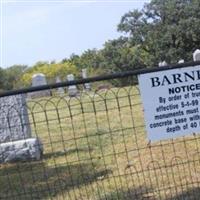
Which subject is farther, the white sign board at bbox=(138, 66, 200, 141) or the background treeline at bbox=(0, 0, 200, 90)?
the background treeline at bbox=(0, 0, 200, 90)

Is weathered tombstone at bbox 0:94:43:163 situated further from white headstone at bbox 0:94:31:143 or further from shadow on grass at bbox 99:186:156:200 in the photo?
shadow on grass at bbox 99:186:156:200

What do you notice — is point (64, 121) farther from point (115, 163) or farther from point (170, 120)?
point (170, 120)

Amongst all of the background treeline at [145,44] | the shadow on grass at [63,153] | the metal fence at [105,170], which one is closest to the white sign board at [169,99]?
the metal fence at [105,170]

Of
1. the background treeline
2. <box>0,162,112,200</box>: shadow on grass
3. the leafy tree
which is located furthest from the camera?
the background treeline

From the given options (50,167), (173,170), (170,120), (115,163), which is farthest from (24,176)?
(170,120)

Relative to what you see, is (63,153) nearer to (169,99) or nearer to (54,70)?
(169,99)

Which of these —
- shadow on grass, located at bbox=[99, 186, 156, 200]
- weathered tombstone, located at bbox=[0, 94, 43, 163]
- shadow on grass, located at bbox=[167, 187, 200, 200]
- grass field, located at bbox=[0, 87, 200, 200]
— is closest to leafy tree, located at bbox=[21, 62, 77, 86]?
weathered tombstone, located at bbox=[0, 94, 43, 163]

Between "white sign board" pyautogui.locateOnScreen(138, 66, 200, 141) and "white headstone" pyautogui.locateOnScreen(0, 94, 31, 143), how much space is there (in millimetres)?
4189

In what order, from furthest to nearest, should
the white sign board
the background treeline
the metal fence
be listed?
the background treeline, the metal fence, the white sign board

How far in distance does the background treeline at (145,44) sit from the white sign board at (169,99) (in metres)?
42.5

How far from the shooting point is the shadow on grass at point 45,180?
22.6 feet

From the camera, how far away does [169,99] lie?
5375 millimetres

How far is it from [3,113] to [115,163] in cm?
243

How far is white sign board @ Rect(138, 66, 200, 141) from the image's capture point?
17.5 ft
